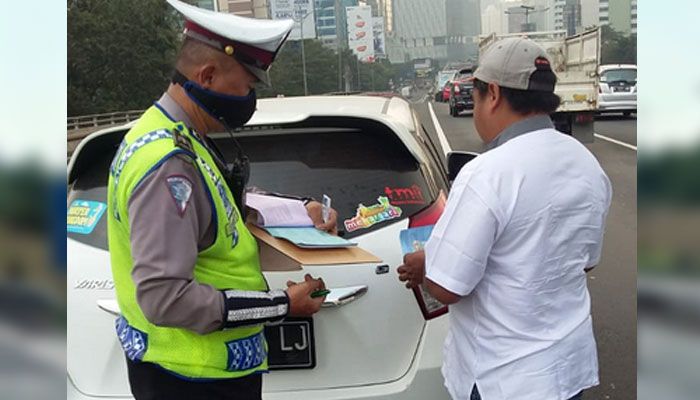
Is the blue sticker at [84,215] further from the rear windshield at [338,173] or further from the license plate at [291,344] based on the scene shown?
the license plate at [291,344]

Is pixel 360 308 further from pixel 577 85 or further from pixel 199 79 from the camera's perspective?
pixel 577 85

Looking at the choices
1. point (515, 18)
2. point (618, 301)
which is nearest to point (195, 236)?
point (618, 301)

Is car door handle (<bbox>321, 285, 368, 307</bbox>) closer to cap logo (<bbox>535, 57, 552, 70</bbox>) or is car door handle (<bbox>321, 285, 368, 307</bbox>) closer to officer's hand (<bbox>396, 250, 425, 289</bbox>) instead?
officer's hand (<bbox>396, 250, 425, 289</bbox>)

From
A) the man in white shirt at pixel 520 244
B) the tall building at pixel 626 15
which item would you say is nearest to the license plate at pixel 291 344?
the man in white shirt at pixel 520 244

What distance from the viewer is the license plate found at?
6.22 ft

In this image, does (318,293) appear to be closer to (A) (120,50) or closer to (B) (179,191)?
(B) (179,191)

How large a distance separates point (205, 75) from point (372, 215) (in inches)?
34.2

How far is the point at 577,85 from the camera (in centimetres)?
1461

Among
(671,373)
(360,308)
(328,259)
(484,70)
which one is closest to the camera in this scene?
(671,373)

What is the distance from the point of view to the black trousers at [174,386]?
1.45 m

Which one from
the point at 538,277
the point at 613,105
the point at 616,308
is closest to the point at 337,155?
the point at 538,277

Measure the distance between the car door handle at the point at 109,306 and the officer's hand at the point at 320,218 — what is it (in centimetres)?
63

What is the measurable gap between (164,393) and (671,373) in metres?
1.07

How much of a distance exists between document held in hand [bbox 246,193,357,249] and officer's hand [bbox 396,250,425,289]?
17 centimetres
